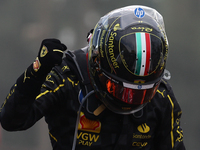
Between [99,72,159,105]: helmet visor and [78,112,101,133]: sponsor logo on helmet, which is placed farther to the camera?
[78,112,101,133]: sponsor logo on helmet

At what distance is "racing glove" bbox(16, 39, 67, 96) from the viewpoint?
1506 millimetres

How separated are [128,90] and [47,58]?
0.40m

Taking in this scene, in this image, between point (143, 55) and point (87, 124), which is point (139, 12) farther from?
point (87, 124)

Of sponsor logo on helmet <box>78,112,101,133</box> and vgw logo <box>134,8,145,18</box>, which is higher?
vgw logo <box>134,8,145,18</box>

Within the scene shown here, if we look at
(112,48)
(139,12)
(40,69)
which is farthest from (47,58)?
(139,12)

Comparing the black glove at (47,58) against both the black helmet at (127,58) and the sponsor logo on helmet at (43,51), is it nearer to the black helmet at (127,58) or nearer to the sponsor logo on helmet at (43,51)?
the sponsor logo on helmet at (43,51)

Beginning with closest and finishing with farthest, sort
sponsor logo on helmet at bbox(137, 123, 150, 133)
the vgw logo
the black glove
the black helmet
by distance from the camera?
the black glove → the black helmet → the vgw logo → sponsor logo on helmet at bbox(137, 123, 150, 133)

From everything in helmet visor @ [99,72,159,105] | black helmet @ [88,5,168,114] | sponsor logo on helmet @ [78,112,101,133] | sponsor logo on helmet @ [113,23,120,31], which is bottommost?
sponsor logo on helmet @ [78,112,101,133]

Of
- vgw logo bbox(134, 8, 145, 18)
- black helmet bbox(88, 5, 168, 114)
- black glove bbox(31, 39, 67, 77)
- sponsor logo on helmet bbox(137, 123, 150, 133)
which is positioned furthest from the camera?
sponsor logo on helmet bbox(137, 123, 150, 133)

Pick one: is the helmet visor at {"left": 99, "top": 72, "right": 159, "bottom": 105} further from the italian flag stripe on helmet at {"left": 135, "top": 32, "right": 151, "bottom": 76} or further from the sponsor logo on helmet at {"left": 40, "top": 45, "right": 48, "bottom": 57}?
the sponsor logo on helmet at {"left": 40, "top": 45, "right": 48, "bottom": 57}

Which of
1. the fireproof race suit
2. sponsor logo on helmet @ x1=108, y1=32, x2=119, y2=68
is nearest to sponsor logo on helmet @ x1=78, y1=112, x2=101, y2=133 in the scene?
the fireproof race suit

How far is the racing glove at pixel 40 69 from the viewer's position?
1506 mm

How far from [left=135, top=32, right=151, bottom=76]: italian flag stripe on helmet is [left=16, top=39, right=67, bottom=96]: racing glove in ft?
1.13

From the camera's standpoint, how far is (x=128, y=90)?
1648mm
